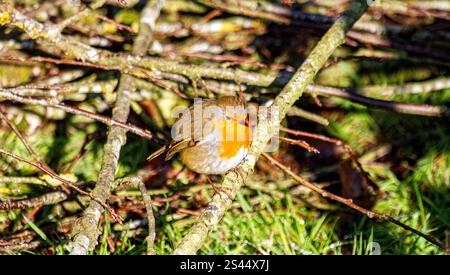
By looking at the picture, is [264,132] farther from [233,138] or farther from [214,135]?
[214,135]

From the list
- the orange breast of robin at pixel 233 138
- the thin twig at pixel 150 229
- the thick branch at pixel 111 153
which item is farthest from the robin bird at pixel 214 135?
the thin twig at pixel 150 229

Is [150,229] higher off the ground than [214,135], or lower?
lower

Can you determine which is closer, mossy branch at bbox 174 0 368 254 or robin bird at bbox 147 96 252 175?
mossy branch at bbox 174 0 368 254

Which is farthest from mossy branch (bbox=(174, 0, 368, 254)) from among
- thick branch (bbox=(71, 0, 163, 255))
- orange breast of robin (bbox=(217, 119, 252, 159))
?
thick branch (bbox=(71, 0, 163, 255))

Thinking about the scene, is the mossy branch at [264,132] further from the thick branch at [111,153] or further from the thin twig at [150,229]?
the thick branch at [111,153]

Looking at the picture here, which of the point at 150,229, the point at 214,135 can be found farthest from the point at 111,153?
the point at 150,229

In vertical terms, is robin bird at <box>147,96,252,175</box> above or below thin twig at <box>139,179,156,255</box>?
above

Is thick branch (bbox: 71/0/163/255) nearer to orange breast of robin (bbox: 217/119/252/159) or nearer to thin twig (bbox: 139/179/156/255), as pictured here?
thin twig (bbox: 139/179/156/255)
